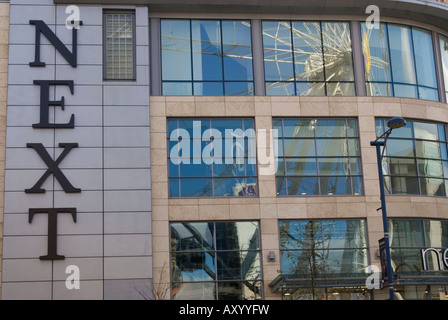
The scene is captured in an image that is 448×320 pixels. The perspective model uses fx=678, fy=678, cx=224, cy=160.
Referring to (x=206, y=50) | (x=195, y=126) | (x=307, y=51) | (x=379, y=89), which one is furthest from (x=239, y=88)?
(x=379, y=89)

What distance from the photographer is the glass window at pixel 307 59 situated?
108 ft

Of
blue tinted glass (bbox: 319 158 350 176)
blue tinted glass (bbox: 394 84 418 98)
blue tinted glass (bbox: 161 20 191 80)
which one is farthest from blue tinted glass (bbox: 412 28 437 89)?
blue tinted glass (bbox: 161 20 191 80)

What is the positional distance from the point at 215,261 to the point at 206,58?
9.72 m

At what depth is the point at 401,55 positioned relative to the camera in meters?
33.9

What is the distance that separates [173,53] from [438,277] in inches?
625

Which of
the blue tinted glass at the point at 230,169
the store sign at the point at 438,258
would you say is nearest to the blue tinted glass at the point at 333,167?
the blue tinted glass at the point at 230,169

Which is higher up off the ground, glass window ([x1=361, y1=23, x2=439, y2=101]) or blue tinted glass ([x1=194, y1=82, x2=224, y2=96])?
glass window ([x1=361, y1=23, x2=439, y2=101])

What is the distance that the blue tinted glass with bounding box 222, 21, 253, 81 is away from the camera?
32594 millimetres

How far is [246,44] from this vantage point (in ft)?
108

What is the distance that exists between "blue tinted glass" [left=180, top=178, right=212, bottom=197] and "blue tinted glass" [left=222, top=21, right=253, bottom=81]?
5226mm

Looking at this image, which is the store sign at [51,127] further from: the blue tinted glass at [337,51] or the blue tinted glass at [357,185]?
the blue tinted glass at [357,185]

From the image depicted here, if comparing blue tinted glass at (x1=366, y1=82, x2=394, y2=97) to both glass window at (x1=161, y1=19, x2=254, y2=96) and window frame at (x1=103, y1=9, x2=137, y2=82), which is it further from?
window frame at (x1=103, y1=9, x2=137, y2=82)

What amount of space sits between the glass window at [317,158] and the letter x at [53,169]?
949 centimetres

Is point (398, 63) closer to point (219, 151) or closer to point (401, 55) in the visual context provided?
point (401, 55)
